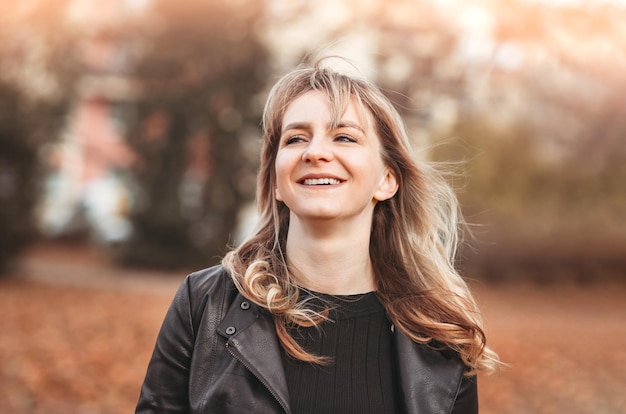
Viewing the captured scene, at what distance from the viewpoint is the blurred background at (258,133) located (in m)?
14.5

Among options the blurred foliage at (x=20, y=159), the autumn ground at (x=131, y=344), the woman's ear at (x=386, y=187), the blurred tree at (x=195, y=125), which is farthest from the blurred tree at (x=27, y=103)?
the woman's ear at (x=386, y=187)

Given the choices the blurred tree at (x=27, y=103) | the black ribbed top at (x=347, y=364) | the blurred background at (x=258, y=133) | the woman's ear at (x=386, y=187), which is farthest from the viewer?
the blurred tree at (x=27, y=103)

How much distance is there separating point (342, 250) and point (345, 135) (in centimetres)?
42

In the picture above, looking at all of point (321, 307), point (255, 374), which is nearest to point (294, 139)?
point (321, 307)

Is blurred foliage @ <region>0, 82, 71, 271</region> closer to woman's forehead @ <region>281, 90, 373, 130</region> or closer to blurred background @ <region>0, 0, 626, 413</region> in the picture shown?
blurred background @ <region>0, 0, 626, 413</region>

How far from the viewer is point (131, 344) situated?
984 centimetres

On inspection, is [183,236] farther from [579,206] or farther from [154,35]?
[579,206]

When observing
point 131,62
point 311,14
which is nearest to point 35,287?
point 131,62

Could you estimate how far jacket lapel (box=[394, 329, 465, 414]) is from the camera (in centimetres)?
244

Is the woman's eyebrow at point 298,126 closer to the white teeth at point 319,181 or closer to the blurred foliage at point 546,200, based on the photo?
the white teeth at point 319,181

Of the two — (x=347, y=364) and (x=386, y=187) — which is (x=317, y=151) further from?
(x=347, y=364)

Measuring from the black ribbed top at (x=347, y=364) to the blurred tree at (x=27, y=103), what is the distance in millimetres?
13878

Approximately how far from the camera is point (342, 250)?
2621 millimetres

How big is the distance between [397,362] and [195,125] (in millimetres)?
15926
